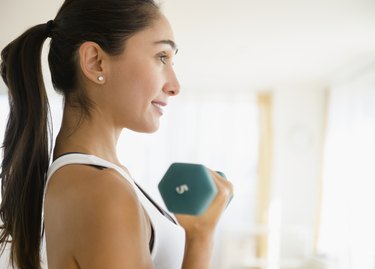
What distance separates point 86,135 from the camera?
0.73 m

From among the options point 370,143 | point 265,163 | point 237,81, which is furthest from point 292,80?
point 370,143

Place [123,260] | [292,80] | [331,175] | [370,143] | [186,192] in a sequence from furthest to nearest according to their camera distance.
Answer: [292,80], [331,175], [370,143], [186,192], [123,260]

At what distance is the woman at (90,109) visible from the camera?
2.24 feet

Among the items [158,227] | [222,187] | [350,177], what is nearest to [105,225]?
[158,227]

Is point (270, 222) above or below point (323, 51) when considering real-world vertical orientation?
below

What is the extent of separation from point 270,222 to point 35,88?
4.86 m

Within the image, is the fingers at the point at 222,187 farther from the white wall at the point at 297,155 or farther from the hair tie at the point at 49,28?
the white wall at the point at 297,155

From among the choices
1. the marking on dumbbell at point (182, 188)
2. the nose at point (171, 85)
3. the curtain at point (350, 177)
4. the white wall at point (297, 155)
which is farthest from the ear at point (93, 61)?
→ the white wall at point (297, 155)

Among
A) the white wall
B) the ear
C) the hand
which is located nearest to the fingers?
the hand

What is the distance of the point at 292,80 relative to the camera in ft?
16.9

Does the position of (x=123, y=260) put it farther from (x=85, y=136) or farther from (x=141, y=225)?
(x=85, y=136)

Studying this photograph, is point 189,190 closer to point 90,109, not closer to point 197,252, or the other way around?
point 197,252

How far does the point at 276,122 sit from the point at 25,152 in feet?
16.1

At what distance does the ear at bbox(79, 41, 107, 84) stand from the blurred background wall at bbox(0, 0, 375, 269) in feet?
7.21
